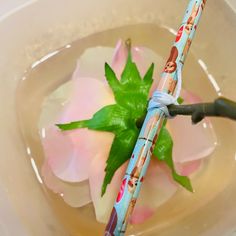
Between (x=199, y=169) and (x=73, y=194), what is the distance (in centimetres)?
24

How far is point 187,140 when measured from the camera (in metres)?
0.82

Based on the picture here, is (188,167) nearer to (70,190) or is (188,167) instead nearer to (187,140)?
(187,140)

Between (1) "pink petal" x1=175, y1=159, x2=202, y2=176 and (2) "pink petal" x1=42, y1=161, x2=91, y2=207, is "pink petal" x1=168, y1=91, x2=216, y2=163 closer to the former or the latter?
(1) "pink petal" x1=175, y1=159, x2=202, y2=176

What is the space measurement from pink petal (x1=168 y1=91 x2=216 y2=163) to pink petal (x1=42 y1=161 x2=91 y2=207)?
6.6 inches

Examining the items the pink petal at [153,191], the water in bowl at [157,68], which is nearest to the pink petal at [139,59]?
the water in bowl at [157,68]

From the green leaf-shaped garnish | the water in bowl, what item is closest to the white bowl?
the water in bowl

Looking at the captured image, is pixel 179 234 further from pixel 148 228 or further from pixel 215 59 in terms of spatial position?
pixel 215 59

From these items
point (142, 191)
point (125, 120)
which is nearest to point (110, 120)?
point (125, 120)

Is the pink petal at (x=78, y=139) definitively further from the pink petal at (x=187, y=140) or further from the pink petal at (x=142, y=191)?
the pink petal at (x=187, y=140)

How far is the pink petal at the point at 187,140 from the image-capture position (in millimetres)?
807

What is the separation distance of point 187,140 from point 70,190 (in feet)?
0.74

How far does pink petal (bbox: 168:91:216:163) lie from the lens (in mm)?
807

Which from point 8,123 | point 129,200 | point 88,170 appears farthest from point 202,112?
point 8,123

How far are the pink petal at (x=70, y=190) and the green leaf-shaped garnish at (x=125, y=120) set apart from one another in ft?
0.19
